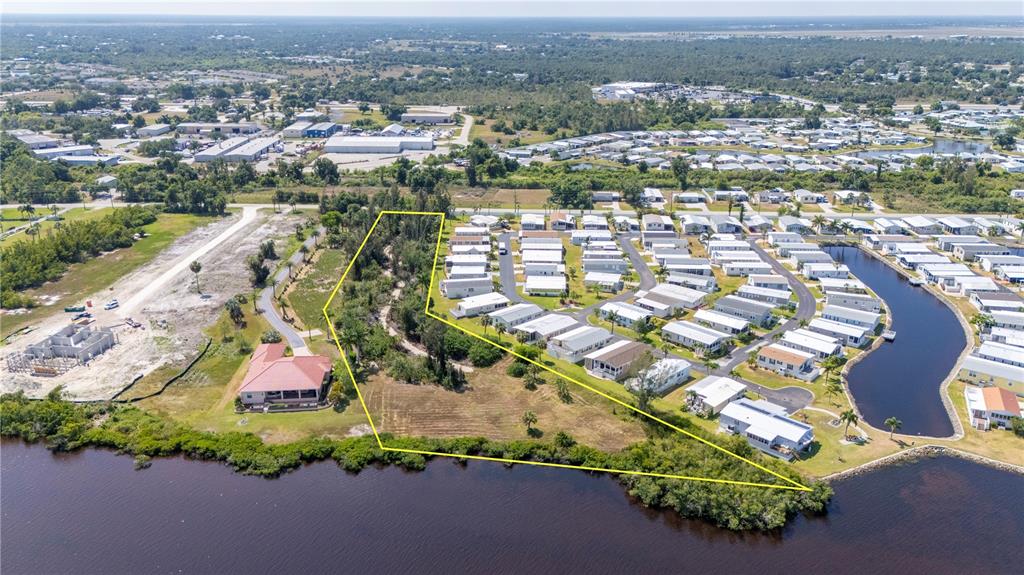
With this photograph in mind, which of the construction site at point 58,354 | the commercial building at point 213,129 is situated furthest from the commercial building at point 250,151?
the construction site at point 58,354

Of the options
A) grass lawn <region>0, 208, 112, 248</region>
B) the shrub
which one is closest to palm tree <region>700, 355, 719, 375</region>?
the shrub

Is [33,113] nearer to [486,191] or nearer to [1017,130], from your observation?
[486,191]

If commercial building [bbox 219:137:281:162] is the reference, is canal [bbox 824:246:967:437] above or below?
below

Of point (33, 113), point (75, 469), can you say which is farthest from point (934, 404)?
point (33, 113)

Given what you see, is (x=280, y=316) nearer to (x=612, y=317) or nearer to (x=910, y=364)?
(x=612, y=317)

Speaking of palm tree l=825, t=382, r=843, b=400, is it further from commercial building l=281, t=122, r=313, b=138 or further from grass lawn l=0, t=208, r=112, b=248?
commercial building l=281, t=122, r=313, b=138

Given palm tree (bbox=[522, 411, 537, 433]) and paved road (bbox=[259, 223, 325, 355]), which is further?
paved road (bbox=[259, 223, 325, 355])

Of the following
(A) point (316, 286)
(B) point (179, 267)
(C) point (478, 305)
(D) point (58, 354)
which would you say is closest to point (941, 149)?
(C) point (478, 305)

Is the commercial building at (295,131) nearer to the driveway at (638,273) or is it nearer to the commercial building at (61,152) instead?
the commercial building at (61,152)
